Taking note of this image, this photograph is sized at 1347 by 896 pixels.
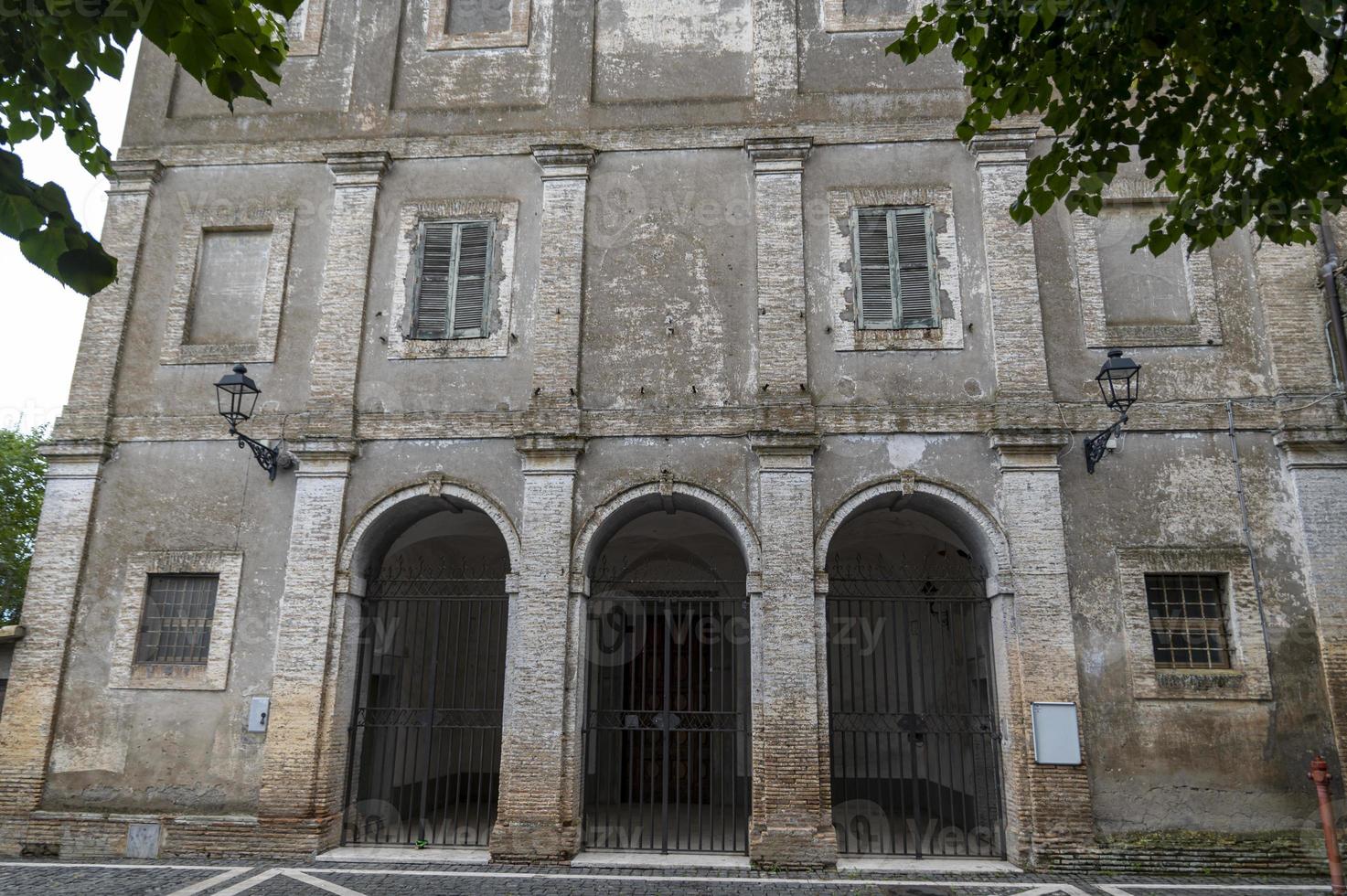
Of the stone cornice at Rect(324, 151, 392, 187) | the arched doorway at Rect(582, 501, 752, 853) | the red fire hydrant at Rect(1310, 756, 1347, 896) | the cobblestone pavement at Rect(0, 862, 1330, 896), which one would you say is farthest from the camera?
the arched doorway at Rect(582, 501, 752, 853)

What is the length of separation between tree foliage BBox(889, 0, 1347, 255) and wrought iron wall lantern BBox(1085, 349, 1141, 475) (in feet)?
9.93

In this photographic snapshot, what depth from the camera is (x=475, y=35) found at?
1268 cm

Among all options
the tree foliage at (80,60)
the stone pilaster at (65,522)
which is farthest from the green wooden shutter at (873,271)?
the stone pilaster at (65,522)

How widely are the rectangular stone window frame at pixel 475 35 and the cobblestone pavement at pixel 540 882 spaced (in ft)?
33.6

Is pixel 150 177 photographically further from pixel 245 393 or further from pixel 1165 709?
pixel 1165 709

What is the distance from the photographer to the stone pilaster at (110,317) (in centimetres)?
1141

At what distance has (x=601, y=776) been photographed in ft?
47.8

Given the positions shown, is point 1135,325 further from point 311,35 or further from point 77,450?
point 77,450

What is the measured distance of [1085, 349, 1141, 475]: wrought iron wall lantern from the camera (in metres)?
9.58

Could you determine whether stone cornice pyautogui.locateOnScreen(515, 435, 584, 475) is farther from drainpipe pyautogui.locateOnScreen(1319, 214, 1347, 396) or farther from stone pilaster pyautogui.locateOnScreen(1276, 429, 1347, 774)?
drainpipe pyautogui.locateOnScreen(1319, 214, 1347, 396)

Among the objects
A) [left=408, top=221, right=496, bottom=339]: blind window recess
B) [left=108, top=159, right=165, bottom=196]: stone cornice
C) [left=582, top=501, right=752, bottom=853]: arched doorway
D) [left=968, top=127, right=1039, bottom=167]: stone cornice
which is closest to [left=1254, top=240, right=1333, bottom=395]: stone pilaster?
[left=968, top=127, right=1039, bottom=167]: stone cornice

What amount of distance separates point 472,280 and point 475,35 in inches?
146

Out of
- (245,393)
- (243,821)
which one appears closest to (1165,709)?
(243,821)

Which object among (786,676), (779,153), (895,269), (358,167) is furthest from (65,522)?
(895,269)
